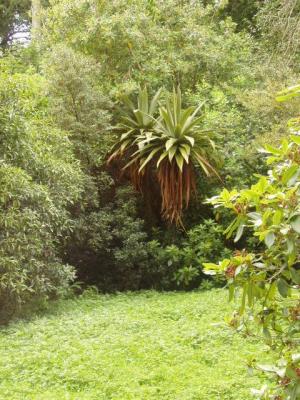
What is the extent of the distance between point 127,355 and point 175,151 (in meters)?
3.86

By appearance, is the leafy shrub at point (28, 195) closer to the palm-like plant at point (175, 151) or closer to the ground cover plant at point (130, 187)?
the ground cover plant at point (130, 187)

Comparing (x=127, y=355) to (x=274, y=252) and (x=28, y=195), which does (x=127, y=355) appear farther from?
(x=274, y=252)

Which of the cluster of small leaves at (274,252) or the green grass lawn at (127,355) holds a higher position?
the cluster of small leaves at (274,252)

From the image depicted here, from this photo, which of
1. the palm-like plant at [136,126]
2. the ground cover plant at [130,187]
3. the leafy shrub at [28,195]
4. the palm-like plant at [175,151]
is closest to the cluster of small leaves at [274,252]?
the ground cover plant at [130,187]

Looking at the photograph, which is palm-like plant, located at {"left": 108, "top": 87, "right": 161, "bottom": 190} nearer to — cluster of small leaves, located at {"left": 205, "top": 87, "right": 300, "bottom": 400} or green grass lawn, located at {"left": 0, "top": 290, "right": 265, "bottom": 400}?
green grass lawn, located at {"left": 0, "top": 290, "right": 265, "bottom": 400}

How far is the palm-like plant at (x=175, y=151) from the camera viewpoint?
8.52 m

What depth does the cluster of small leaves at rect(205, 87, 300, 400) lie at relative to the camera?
6.45 ft

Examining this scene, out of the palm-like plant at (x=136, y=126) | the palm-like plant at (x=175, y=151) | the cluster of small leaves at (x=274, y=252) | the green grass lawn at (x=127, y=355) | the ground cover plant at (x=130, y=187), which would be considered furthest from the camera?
the palm-like plant at (x=136, y=126)

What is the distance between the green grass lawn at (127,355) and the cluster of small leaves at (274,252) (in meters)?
1.68

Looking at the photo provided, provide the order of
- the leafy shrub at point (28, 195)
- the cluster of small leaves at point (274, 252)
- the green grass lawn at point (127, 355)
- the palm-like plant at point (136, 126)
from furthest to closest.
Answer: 1. the palm-like plant at point (136, 126)
2. the leafy shrub at point (28, 195)
3. the green grass lawn at point (127, 355)
4. the cluster of small leaves at point (274, 252)

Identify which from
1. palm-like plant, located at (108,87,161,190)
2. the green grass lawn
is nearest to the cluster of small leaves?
the green grass lawn

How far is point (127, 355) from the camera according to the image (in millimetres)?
5293

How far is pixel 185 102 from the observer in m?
10.2

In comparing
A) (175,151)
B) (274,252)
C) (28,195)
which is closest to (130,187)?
(175,151)
